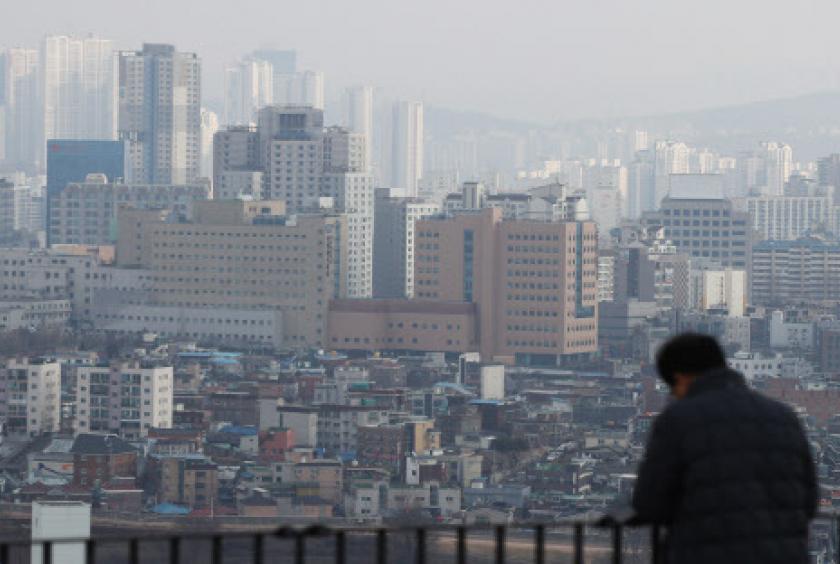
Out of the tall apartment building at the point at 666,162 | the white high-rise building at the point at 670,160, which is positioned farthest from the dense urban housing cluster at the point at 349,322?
the white high-rise building at the point at 670,160

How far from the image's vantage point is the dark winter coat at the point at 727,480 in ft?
6.49

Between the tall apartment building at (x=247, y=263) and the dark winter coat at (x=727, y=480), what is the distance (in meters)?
24.5

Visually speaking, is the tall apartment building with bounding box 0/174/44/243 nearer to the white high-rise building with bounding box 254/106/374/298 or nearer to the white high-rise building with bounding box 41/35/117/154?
the white high-rise building with bounding box 254/106/374/298

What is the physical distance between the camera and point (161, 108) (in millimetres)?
46188

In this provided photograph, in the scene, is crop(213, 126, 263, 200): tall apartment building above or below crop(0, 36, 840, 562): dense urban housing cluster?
above

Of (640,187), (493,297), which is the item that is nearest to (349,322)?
(493,297)

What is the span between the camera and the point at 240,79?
202 ft

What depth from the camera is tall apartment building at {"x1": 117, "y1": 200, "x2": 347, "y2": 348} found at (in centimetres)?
2719

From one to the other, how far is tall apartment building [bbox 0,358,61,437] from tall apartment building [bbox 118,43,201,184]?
2589 centimetres

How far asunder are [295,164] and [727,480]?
31.7 metres

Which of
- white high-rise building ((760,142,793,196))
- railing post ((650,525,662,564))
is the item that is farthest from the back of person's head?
white high-rise building ((760,142,793,196))

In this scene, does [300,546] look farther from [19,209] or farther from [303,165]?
[19,209]

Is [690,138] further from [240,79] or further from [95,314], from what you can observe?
[95,314]

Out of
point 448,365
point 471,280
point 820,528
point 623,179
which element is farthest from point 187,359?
point 623,179
